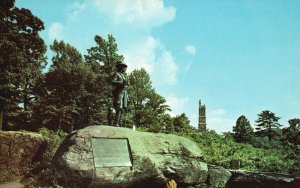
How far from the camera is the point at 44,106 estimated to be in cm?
3181

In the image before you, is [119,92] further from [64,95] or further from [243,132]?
[243,132]

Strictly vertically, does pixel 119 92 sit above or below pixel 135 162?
above

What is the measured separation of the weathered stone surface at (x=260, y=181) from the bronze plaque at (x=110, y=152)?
3.30 metres

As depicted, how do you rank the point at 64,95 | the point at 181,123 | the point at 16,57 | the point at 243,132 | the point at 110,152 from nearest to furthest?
the point at 110,152 < the point at 16,57 < the point at 181,123 < the point at 64,95 < the point at 243,132

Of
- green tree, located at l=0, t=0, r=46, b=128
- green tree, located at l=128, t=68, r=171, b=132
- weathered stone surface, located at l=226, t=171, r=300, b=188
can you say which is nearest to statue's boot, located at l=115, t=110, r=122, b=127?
weathered stone surface, located at l=226, t=171, r=300, b=188

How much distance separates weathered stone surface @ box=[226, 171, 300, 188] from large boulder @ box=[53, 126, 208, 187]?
275 cm

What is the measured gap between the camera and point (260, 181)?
279 inches

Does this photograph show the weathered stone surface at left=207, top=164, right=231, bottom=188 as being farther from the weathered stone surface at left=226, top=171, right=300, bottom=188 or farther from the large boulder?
the weathered stone surface at left=226, top=171, right=300, bottom=188

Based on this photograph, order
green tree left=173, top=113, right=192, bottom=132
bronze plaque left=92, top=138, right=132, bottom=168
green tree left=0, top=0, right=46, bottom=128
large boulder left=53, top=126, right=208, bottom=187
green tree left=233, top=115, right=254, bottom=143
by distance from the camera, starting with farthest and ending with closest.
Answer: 1. green tree left=233, top=115, right=254, bottom=143
2. green tree left=173, top=113, right=192, bottom=132
3. green tree left=0, top=0, right=46, bottom=128
4. bronze plaque left=92, top=138, right=132, bottom=168
5. large boulder left=53, top=126, right=208, bottom=187

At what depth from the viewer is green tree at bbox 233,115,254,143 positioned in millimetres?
35000

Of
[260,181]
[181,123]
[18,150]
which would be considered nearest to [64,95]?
[181,123]

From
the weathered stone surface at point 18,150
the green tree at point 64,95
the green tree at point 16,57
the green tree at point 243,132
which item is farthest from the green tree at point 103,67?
the weathered stone surface at point 18,150

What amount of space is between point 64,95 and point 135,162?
2647 cm

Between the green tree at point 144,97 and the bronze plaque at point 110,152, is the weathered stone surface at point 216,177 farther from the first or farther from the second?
the green tree at point 144,97
